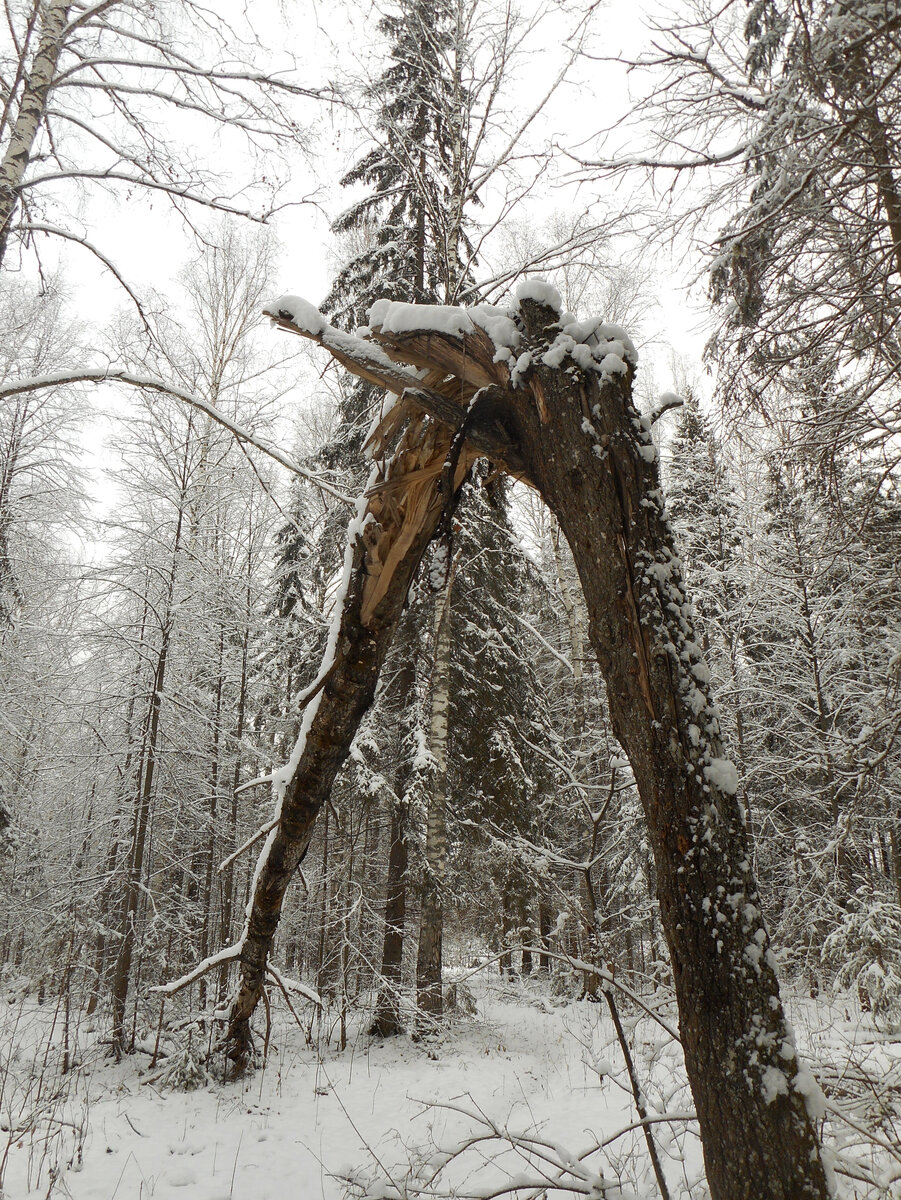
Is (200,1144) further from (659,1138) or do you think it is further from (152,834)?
(152,834)

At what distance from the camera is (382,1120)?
563 centimetres

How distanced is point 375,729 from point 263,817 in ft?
11.7

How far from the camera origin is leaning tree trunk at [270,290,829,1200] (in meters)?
1.37

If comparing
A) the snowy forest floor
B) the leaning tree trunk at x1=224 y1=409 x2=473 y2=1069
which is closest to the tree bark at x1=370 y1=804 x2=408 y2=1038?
the snowy forest floor

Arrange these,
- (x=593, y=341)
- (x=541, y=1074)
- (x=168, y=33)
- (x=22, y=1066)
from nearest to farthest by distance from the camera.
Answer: (x=593, y=341) < (x=168, y=33) < (x=541, y=1074) < (x=22, y=1066)

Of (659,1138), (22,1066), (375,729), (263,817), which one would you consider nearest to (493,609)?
(375,729)

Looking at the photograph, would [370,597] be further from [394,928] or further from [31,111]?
[394,928]

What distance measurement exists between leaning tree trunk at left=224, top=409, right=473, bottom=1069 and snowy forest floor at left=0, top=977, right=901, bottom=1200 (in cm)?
143

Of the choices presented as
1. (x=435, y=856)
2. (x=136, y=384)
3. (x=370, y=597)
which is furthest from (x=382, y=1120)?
(x=136, y=384)

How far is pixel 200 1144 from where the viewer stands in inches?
202

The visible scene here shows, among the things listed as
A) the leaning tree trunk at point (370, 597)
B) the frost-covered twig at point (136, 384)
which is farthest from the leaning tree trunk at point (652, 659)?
the frost-covered twig at point (136, 384)

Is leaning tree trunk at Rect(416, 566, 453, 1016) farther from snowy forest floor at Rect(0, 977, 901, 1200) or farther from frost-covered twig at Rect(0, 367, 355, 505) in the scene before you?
frost-covered twig at Rect(0, 367, 355, 505)

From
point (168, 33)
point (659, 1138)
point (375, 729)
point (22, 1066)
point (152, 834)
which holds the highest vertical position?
point (168, 33)

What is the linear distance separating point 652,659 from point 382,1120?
611cm
